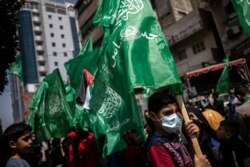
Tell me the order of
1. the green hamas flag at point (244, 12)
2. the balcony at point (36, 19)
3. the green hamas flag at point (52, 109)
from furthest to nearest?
1. the balcony at point (36, 19)
2. the green hamas flag at point (52, 109)
3. the green hamas flag at point (244, 12)

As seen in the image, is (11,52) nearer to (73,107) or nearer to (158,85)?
(73,107)

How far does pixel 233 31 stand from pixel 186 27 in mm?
4223

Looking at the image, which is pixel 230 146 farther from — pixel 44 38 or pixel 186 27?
pixel 44 38

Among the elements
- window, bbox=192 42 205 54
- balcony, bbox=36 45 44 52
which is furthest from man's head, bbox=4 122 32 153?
balcony, bbox=36 45 44 52

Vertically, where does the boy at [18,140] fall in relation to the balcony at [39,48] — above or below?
below

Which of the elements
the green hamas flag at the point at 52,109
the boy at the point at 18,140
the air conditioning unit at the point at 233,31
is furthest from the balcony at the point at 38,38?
the boy at the point at 18,140

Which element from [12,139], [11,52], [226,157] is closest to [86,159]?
[12,139]

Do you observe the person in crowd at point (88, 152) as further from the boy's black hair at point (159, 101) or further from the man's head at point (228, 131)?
the boy's black hair at point (159, 101)

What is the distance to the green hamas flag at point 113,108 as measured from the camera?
135 inches

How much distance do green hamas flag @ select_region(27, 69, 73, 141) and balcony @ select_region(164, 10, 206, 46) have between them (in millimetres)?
15848

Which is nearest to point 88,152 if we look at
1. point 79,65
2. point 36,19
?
point 79,65

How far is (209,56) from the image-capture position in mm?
20438

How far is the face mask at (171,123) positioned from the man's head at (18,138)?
5.37ft

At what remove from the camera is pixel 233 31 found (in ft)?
60.2
